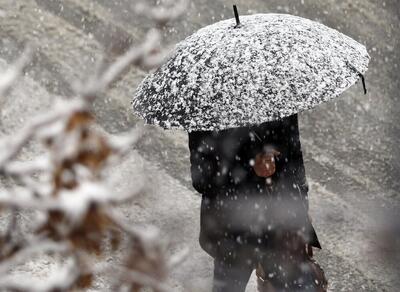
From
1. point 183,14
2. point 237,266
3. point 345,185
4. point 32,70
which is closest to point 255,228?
point 237,266

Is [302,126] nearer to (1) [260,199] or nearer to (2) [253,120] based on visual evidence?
(1) [260,199]

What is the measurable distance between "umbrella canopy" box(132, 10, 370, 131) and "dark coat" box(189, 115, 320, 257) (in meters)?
0.28

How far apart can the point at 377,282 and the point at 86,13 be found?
4994 mm

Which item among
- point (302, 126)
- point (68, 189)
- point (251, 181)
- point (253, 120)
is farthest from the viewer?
point (302, 126)

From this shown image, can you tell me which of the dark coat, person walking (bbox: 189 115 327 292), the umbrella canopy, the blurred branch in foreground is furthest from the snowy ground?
the blurred branch in foreground

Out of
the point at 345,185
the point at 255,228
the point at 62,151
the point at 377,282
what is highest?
the point at 62,151

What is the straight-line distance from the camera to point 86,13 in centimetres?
827

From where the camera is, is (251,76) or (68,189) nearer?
(68,189)

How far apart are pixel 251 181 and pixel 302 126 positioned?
392 centimetres

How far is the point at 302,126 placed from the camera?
280 inches

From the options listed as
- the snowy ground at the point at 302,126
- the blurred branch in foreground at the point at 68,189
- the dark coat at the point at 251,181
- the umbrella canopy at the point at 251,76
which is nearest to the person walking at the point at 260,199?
the dark coat at the point at 251,181

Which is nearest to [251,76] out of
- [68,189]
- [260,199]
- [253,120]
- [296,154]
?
[253,120]

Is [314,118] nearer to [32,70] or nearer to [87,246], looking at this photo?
[32,70]

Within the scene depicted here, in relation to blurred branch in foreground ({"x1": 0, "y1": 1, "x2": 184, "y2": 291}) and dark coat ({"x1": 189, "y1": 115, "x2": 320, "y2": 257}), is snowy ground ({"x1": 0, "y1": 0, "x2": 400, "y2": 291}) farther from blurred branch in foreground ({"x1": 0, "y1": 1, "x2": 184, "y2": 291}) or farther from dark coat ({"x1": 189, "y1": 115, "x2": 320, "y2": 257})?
blurred branch in foreground ({"x1": 0, "y1": 1, "x2": 184, "y2": 291})
